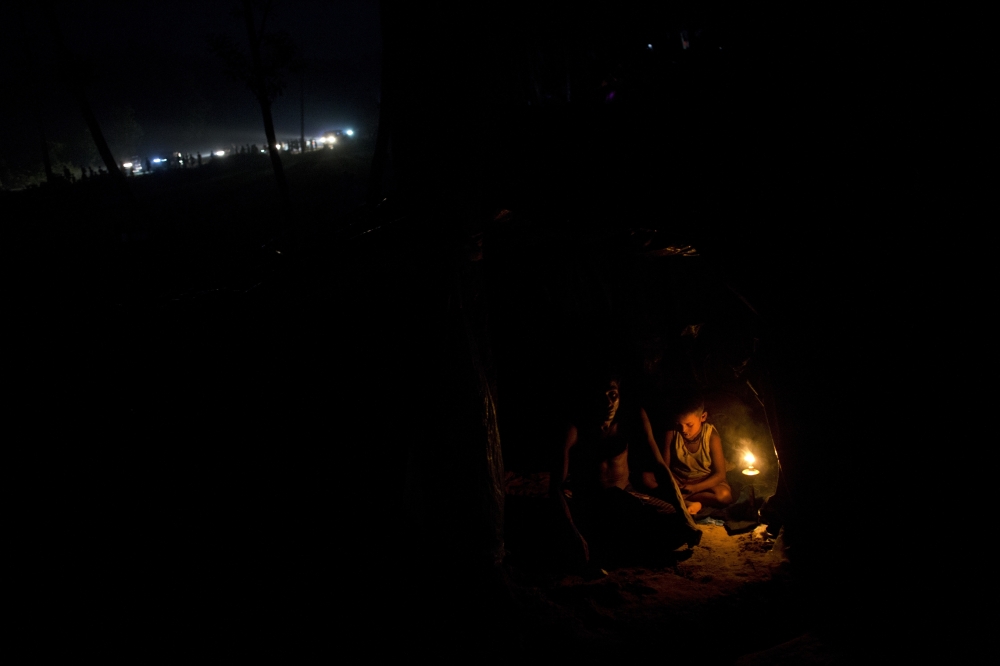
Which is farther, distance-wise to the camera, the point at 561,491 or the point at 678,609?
the point at 561,491

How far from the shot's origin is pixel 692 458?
6082 millimetres

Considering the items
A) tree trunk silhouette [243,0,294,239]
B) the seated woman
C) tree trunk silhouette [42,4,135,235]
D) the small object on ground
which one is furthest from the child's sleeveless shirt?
tree trunk silhouette [42,4,135,235]

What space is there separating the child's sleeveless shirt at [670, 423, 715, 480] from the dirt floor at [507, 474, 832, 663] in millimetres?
1143

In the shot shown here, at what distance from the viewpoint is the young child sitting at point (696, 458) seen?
595cm

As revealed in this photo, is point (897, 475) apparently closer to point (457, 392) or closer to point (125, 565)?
point (457, 392)

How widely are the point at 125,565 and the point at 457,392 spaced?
2838 mm

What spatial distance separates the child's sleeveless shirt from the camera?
6.04 m

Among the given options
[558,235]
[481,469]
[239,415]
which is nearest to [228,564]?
[239,415]

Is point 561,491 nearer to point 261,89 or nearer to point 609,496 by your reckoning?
point 609,496

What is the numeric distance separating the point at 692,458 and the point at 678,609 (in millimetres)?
2343

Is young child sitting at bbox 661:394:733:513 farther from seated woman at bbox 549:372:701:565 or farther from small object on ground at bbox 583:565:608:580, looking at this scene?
small object on ground at bbox 583:565:608:580

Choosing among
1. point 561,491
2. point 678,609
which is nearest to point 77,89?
point 561,491

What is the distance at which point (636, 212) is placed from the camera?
394 centimetres

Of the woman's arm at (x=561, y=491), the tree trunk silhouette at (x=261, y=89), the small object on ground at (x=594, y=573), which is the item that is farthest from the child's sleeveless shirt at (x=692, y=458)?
the tree trunk silhouette at (x=261, y=89)
